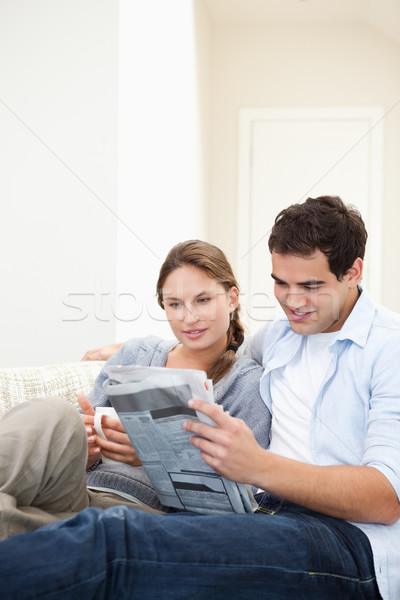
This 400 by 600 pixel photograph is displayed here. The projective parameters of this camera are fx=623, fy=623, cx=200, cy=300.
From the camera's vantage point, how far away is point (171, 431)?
3.70 ft

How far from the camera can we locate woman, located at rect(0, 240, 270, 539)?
3.72ft

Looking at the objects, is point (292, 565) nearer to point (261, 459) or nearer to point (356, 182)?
point (261, 459)

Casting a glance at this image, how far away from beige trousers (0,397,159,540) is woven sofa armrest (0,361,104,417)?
49 centimetres

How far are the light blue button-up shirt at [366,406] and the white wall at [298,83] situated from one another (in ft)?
11.5

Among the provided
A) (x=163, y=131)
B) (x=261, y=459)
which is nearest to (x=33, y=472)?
(x=261, y=459)

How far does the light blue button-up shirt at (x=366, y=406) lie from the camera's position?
3.71 ft

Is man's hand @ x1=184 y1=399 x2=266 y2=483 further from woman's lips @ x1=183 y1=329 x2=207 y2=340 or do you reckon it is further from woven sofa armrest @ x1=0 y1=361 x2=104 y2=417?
woven sofa armrest @ x1=0 y1=361 x2=104 y2=417

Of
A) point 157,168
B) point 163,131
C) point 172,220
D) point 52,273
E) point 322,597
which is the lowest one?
point 322,597

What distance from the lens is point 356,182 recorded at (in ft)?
15.9

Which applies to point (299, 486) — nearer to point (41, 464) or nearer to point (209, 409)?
point (209, 409)

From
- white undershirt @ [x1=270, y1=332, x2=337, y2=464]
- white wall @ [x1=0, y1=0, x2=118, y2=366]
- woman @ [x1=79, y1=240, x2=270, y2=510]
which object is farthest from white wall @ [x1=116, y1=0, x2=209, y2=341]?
white undershirt @ [x1=270, y1=332, x2=337, y2=464]

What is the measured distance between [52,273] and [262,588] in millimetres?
1789

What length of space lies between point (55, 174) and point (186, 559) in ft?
6.24

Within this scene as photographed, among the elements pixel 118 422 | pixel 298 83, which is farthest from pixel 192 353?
pixel 298 83
